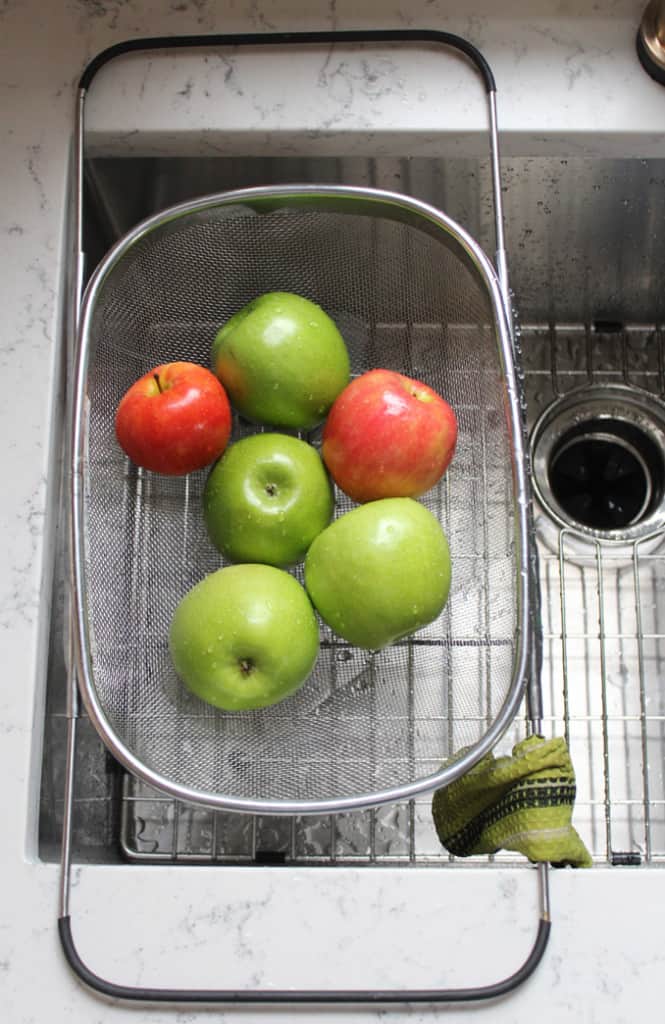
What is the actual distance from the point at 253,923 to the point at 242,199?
494mm

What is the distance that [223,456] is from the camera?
2.27 feet

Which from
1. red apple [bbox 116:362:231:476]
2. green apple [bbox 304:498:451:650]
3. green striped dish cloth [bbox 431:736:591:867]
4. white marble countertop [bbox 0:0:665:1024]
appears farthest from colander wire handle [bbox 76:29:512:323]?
green striped dish cloth [bbox 431:736:591:867]

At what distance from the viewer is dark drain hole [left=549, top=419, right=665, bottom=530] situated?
0.93 m

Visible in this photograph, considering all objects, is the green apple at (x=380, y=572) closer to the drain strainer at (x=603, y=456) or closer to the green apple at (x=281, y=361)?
the green apple at (x=281, y=361)

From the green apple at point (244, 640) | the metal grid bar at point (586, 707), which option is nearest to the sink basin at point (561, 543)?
the metal grid bar at point (586, 707)

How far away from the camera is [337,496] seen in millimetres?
723

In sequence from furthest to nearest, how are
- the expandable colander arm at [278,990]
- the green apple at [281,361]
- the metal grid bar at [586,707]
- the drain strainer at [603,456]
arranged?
the drain strainer at [603,456] < the metal grid bar at [586,707] < the green apple at [281,361] < the expandable colander arm at [278,990]

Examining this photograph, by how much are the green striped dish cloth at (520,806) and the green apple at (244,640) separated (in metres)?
0.14

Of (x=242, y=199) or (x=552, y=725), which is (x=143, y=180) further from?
(x=552, y=725)

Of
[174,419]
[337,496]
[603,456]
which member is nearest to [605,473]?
[603,456]

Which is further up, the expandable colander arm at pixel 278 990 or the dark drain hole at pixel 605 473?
the dark drain hole at pixel 605 473

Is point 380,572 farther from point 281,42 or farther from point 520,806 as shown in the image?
point 281,42

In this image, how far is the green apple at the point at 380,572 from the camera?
625 mm

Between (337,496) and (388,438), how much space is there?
0.27 ft
